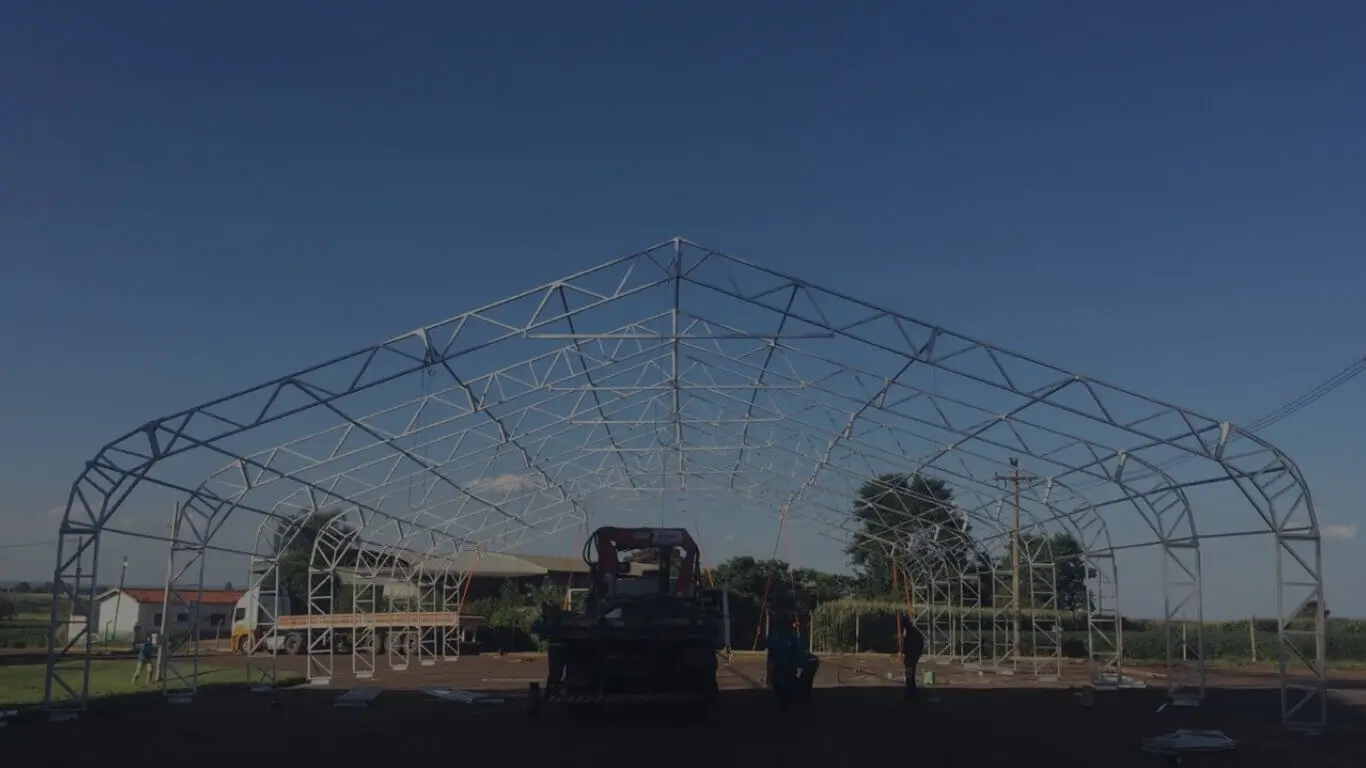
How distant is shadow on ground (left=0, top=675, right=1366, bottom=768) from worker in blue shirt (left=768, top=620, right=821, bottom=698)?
1.60ft

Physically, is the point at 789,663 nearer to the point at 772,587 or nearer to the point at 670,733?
the point at 670,733

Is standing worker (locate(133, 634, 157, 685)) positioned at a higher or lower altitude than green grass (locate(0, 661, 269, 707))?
higher

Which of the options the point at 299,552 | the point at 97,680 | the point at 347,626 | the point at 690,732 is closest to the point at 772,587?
the point at 347,626

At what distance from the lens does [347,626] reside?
121 feet

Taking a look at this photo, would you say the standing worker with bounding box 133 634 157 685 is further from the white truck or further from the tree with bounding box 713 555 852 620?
the tree with bounding box 713 555 852 620

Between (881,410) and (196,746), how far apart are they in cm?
1344

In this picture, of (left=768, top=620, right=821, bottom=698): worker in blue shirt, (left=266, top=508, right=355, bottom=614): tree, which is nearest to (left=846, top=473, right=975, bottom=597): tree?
(left=768, top=620, right=821, bottom=698): worker in blue shirt

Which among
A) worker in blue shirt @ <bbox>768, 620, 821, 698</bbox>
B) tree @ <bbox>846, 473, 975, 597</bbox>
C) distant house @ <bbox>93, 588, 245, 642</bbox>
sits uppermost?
tree @ <bbox>846, 473, 975, 597</bbox>

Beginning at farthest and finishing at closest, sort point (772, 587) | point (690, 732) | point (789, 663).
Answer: point (772, 587), point (789, 663), point (690, 732)

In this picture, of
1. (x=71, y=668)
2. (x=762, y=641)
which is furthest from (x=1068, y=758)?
(x=762, y=641)

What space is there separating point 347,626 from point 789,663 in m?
21.9

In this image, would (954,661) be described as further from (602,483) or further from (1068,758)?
(1068,758)

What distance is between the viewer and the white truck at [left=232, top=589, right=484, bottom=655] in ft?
102

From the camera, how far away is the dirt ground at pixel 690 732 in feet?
41.9
